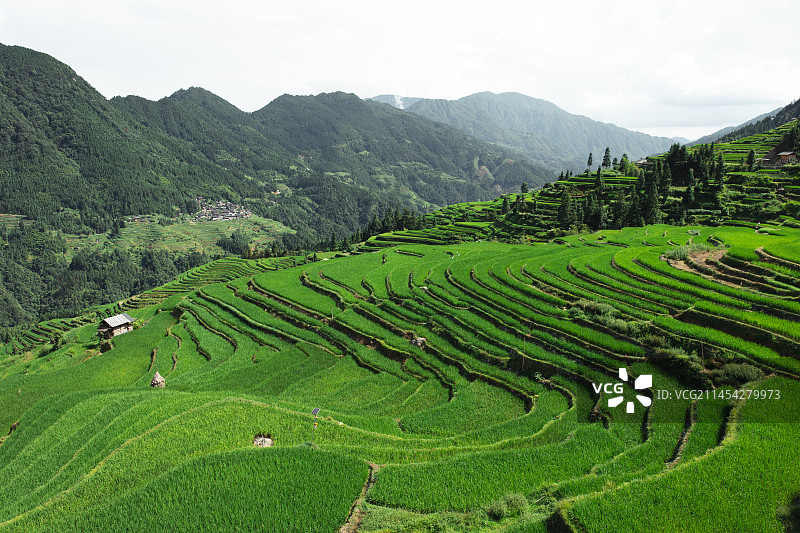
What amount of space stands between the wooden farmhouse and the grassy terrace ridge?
1061 centimetres

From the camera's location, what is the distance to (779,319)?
1038 inches

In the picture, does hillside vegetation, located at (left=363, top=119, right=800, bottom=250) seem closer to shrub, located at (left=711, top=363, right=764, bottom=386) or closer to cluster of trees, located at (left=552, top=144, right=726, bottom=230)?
cluster of trees, located at (left=552, top=144, right=726, bottom=230)

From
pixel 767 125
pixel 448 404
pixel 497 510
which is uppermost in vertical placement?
pixel 767 125

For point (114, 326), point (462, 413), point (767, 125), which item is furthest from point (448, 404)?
point (767, 125)

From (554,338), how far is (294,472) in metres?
22.4

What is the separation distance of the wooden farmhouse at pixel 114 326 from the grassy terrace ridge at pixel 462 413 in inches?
418

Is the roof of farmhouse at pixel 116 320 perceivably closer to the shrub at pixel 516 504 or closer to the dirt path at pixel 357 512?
the dirt path at pixel 357 512

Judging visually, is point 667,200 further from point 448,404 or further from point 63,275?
point 63,275

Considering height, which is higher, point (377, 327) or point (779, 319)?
point (779, 319)

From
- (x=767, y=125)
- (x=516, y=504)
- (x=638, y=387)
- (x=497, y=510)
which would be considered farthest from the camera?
(x=767, y=125)

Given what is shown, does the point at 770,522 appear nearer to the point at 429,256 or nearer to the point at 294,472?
the point at 294,472

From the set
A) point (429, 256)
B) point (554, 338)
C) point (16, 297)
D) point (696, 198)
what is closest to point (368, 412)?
point (554, 338)

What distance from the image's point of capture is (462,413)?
2588 centimetres

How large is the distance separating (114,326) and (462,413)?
5765 cm
